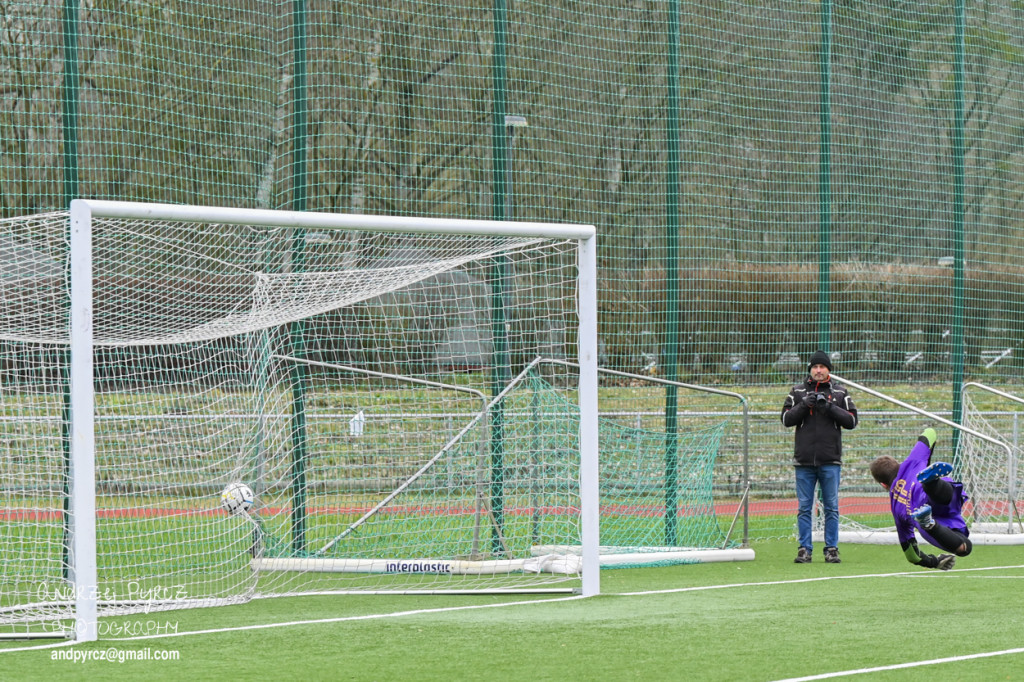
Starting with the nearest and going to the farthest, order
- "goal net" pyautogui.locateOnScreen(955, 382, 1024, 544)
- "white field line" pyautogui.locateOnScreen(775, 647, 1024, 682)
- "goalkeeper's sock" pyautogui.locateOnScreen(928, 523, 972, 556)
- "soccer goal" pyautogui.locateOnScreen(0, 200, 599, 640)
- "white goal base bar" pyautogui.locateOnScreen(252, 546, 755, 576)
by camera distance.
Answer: "white field line" pyautogui.locateOnScreen(775, 647, 1024, 682)
"goalkeeper's sock" pyautogui.locateOnScreen(928, 523, 972, 556)
"soccer goal" pyautogui.locateOnScreen(0, 200, 599, 640)
"white goal base bar" pyautogui.locateOnScreen(252, 546, 755, 576)
"goal net" pyautogui.locateOnScreen(955, 382, 1024, 544)

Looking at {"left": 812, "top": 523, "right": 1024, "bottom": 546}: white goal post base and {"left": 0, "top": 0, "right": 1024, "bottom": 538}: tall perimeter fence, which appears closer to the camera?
{"left": 0, "top": 0, "right": 1024, "bottom": 538}: tall perimeter fence

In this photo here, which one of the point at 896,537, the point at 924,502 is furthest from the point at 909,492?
the point at 896,537

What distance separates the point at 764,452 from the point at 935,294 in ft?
8.91

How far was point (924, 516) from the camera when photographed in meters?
8.00

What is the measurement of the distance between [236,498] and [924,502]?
14.9 ft

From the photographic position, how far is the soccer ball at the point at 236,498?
879cm

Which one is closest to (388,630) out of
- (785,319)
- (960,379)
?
(785,319)

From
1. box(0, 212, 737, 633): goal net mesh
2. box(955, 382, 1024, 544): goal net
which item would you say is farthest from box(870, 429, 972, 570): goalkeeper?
box(955, 382, 1024, 544): goal net

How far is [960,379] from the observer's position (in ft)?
45.9

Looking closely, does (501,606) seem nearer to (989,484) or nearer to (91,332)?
(91,332)

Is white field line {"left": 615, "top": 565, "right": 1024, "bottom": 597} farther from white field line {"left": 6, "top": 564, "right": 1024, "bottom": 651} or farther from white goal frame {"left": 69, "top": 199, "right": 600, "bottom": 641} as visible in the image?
white goal frame {"left": 69, "top": 199, "right": 600, "bottom": 641}

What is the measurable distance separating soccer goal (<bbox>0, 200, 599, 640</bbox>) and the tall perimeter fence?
2.36 feet

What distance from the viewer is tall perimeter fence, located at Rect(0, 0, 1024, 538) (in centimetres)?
1093

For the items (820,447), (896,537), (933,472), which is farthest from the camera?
(896,537)
